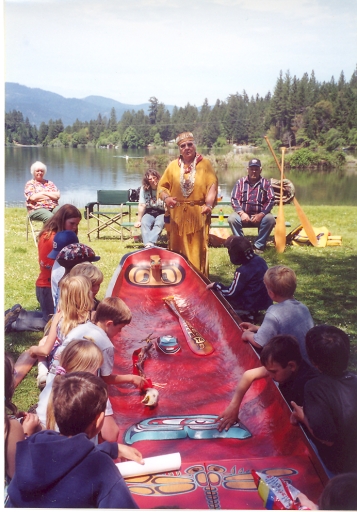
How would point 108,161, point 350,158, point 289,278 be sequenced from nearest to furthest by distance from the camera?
point 289,278 < point 350,158 < point 108,161

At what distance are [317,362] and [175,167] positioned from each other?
12.8ft

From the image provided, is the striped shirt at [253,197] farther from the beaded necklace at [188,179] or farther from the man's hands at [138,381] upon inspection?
the man's hands at [138,381]

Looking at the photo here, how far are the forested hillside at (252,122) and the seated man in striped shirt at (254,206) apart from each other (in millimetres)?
14802

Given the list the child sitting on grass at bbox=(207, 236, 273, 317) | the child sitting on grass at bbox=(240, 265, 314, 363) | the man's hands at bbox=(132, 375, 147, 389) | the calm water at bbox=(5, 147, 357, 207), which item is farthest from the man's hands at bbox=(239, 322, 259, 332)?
the calm water at bbox=(5, 147, 357, 207)

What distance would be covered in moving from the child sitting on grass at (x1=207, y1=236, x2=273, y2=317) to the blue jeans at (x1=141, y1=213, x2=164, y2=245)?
3.22 metres

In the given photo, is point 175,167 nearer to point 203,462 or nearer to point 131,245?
point 131,245

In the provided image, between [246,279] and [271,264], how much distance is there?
10.3 feet

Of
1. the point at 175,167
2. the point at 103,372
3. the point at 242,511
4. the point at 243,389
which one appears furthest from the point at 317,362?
the point at 175,167

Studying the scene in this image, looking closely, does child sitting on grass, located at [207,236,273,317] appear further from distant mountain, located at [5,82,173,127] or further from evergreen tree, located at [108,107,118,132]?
evergreen tree, located at [108,107,118,132]

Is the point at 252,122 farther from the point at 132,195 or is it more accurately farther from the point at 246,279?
the point at 246,279

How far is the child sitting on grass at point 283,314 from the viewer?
9.77ft

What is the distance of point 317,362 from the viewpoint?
91.4 inches

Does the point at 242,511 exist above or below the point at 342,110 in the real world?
below

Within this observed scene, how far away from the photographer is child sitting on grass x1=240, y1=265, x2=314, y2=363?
9.77 feet
